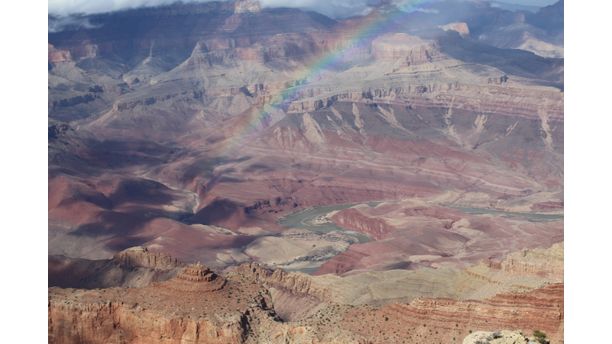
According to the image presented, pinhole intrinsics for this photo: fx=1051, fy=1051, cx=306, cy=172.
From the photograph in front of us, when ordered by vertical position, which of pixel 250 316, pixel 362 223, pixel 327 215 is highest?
pixel 250 316

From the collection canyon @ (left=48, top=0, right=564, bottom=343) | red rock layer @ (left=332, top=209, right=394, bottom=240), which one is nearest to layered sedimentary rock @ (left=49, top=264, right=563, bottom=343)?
canyon @ (left=48, top=0, right=564, bottom=343)

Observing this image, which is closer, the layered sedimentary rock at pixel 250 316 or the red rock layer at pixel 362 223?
the layered sedimentary rock at pixel 250 316

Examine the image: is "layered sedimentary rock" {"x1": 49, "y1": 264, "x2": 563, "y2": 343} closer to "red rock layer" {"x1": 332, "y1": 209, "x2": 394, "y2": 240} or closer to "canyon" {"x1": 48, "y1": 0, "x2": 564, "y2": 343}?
"canyon" {"x1": 48, "y1": 0, "x2": 564, "y2": 343}

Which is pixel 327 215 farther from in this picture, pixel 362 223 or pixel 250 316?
pixel 250 316

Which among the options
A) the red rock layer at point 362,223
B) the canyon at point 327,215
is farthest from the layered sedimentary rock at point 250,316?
the red rock layer at point 362,223

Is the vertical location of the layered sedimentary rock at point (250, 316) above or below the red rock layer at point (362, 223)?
above

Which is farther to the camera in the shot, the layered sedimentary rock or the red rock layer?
the red rock layer

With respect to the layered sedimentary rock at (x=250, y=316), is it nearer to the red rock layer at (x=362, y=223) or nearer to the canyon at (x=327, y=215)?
the canyon at (x=327, y=215)

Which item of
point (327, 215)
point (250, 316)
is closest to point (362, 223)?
point (327, 215)

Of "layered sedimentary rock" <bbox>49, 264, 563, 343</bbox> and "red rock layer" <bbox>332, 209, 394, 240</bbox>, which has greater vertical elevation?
"layered sedimentary rock" <bbox>49, 264, 563, 343</bbox>
